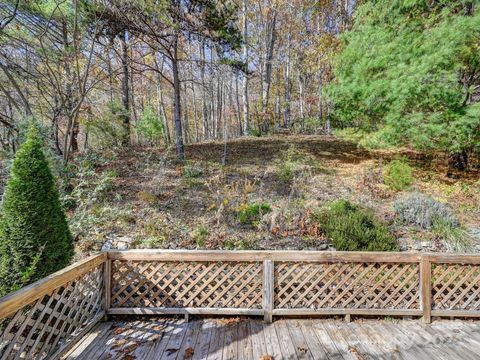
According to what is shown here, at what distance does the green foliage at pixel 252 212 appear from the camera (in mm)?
4909

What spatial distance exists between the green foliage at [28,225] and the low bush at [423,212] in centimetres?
555

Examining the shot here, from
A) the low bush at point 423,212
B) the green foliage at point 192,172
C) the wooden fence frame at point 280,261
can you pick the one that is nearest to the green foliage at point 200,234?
the wooden fence frame at point 280,261

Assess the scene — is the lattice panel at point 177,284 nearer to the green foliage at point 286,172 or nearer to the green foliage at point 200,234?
the green foliage at point 200,234

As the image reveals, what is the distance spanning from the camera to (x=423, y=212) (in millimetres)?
5023

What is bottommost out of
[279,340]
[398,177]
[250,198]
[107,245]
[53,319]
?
[279,340]

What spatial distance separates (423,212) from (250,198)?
328cm

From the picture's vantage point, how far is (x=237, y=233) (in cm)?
469

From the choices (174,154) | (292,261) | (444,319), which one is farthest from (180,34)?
(444,319)

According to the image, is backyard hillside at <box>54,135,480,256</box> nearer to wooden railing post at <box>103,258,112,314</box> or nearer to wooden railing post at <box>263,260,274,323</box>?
wooden railing post at <box>103,258,112,314</box>

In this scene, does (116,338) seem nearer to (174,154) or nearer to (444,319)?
(444,319)

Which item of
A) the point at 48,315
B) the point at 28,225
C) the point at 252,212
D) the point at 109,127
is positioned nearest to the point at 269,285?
the point at 252,212

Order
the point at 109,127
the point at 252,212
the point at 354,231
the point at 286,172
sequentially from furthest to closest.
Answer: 1. the point at 109,127
2. the point at 286,172
3. the point at 252,212
4. the point at 354,231

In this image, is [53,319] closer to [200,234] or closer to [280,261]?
[200,234]

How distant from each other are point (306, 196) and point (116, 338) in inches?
168
